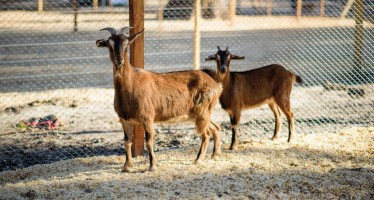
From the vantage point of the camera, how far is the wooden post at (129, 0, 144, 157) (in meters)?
7.16

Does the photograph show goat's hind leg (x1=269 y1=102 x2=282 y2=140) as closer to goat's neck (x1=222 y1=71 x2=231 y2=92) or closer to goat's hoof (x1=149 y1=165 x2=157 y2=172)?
goat's neck (x1=222 y1=71 x2=231 y2=92)

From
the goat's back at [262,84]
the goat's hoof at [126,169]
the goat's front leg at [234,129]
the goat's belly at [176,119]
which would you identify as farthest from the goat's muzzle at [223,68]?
the goat's hoof at [126,169]

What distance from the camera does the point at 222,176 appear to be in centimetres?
652

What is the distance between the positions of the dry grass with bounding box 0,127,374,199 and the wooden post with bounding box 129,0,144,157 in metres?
0.24

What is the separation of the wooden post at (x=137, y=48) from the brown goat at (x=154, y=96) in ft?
1.58

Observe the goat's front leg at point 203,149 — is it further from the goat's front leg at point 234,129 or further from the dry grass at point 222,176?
the goat's front leg at point 234,129

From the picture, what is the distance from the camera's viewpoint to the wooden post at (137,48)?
716 cm

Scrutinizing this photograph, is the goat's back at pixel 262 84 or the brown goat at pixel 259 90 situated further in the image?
the goat's back at pixel 262 84

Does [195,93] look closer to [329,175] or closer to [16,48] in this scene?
[329,175]

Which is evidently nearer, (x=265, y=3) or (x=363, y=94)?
(x=363, y=94)

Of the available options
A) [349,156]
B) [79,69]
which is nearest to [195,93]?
[349,156]

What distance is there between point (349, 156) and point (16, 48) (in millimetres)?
9170

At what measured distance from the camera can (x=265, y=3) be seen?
24.2m

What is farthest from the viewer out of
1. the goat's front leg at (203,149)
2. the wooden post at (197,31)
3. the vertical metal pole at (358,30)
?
the vertical metal pole at (358,30)
